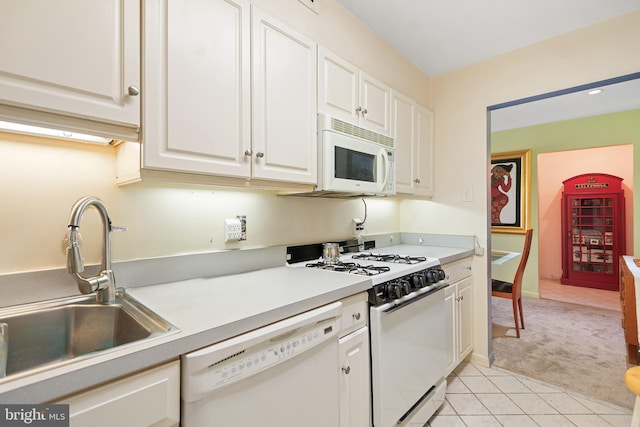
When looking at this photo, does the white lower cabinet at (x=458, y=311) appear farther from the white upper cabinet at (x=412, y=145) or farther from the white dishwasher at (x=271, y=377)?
the white dishwasher at (x=271, y=377)

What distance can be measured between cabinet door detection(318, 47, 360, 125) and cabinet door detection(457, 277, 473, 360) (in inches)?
60.0

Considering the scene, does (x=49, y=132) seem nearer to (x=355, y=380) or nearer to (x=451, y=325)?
(x=355, y=380)

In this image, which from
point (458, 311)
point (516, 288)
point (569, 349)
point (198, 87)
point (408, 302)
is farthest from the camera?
point (516, 288)

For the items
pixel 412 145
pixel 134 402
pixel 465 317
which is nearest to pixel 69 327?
pixel 134 402

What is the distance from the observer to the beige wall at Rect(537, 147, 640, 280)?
194 inches

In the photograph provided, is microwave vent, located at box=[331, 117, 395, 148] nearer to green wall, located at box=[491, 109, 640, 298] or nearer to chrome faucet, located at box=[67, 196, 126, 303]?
chrome faucet, located at box=[67, 196, 126, 303]

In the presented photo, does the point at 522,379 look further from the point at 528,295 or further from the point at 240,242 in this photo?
the point at 528,295

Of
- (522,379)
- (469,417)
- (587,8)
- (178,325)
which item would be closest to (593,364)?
(522,379)

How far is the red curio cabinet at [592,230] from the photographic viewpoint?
4711 mm

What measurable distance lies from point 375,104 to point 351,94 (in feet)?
0.89

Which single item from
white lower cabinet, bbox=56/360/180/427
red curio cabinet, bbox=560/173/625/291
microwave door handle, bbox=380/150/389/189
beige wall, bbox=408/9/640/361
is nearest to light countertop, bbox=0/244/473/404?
white lower cabinet, bbox=56/360/180/427

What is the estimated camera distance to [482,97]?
8.25ft

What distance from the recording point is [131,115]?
100cm

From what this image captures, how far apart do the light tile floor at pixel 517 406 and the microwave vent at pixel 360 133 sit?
1.76 meters
